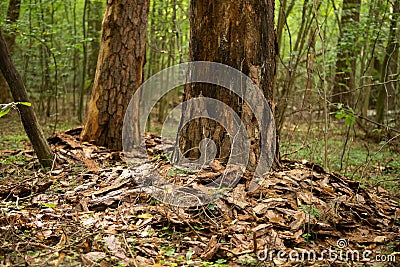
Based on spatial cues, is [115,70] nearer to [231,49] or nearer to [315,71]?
[231,49]

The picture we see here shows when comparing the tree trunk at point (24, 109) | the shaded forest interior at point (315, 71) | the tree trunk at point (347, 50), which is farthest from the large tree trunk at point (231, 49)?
the tree trunk at point (347, 50)

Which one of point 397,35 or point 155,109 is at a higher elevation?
point 397,35

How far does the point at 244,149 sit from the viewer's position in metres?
4.16

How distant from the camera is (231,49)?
4164mm

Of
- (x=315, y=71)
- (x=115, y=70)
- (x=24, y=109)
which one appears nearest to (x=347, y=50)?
(x=315, y=71)

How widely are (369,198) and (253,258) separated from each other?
1.98 m

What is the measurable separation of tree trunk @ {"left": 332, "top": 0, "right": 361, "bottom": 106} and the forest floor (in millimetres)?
3635

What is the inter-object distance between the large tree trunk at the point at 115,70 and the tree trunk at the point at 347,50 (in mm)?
3473

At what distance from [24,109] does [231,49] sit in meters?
2.38

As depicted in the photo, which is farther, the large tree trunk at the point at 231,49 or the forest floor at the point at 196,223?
the large tree trunk at the point at 231,49

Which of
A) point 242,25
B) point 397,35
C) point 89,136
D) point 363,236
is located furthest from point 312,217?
point 397,35

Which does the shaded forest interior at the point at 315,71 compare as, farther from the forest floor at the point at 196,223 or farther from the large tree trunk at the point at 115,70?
the large tree trunk at the point at 115,70

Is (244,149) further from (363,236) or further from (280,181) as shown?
(363,236)

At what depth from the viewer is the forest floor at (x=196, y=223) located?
2885mm
